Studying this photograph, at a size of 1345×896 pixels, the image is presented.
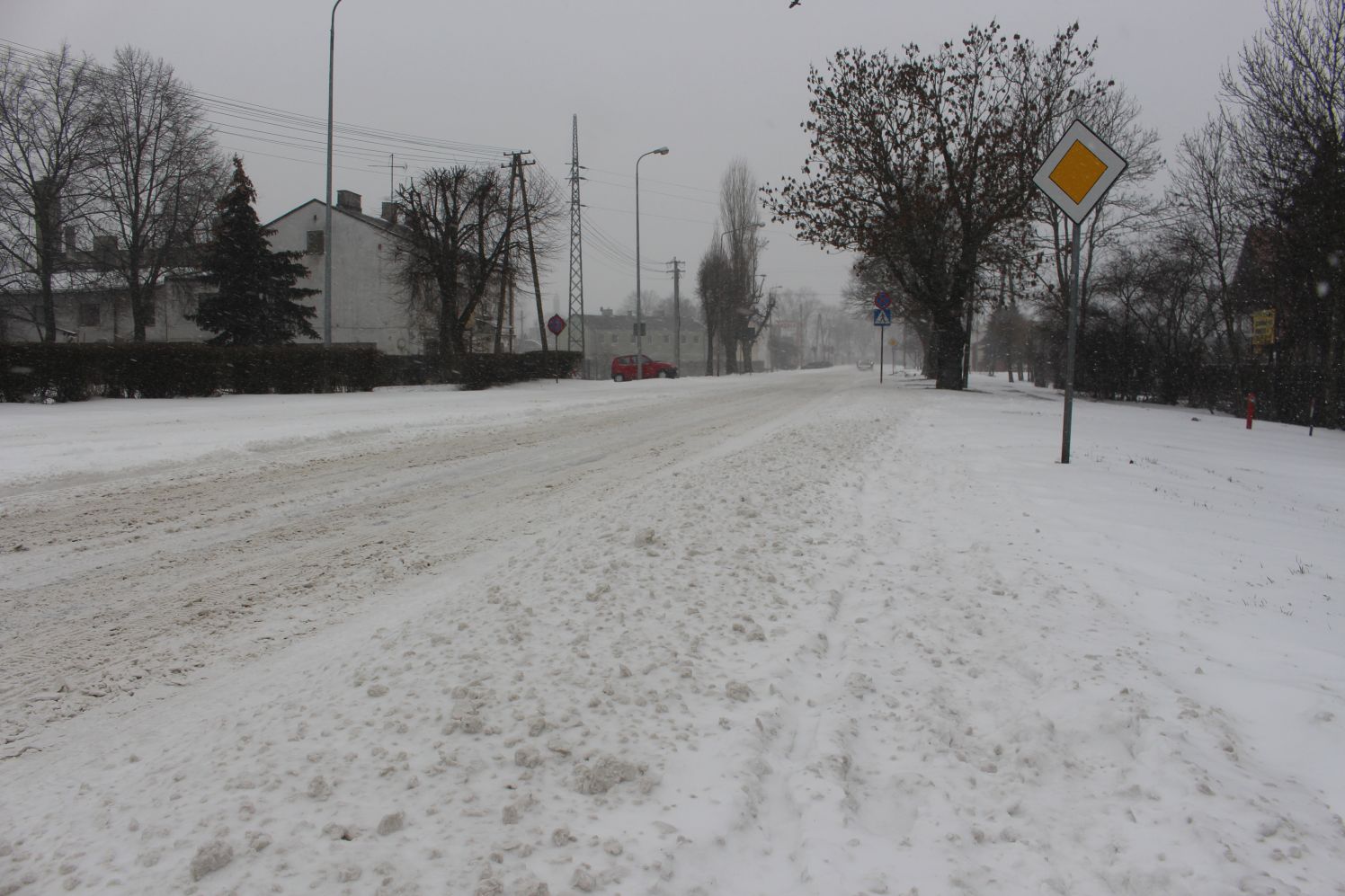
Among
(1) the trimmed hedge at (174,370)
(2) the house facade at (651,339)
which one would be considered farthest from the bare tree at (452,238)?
(2) the house facade at (651,339)

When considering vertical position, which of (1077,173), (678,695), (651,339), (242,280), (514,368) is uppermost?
(651,339)

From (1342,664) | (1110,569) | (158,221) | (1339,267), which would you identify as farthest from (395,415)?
(158,221)

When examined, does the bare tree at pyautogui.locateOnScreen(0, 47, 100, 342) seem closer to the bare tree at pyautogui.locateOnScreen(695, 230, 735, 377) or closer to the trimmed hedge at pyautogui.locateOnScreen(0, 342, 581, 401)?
the trimmed hedge at pyautogui.locateOnScreen(0, 342, 581, 401)

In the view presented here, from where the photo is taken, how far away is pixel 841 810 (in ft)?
6.95

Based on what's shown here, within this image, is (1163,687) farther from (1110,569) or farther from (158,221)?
(158,221)

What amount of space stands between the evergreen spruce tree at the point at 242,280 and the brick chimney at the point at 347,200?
12894 millimetres

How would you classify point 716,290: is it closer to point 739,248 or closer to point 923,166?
point 739,248

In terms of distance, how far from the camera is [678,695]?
270 cm

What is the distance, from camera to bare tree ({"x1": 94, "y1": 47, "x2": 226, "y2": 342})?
32562 mm

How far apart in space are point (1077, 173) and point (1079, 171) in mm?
29

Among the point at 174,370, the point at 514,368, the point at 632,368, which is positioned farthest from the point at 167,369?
the point at 632,368

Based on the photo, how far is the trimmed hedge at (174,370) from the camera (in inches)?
571

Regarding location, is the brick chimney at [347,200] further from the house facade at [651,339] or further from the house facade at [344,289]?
the house facade at [651,339]

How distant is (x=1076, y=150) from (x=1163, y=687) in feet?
21.5
